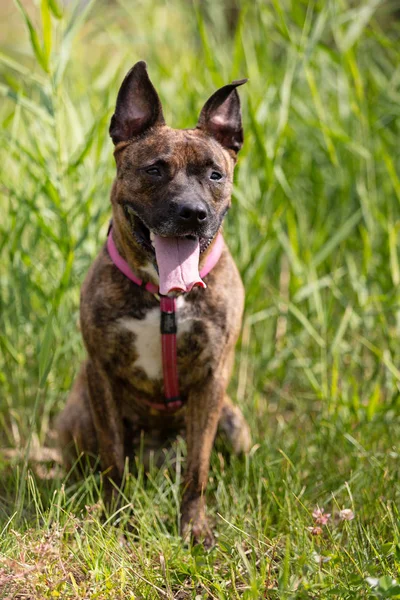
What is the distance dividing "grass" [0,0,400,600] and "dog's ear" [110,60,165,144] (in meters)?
0.55

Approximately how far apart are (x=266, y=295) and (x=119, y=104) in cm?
204

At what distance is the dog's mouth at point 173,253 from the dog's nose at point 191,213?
0.07 m

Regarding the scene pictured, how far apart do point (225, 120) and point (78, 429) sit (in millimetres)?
1464

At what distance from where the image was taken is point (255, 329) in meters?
4.47

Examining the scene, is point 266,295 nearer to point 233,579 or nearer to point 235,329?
point 235,329

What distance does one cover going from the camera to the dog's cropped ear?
10.1 feet

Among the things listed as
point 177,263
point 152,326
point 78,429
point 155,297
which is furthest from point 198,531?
point 177,263

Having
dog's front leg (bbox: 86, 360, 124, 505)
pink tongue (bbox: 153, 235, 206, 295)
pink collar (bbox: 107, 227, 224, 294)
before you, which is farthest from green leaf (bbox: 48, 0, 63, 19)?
dog's front leg (bbox: 86, 360, 124, 505)

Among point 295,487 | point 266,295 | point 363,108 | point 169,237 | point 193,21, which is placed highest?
point 193,21

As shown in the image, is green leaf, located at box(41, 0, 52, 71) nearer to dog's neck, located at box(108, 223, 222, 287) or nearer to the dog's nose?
dog's neck, located at box(108, 223, 222, 287)

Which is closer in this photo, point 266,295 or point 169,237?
point 169,237

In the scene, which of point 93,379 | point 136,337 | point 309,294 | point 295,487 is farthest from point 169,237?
point 309,294

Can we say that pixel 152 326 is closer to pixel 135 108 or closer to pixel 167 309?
pixel 167 309

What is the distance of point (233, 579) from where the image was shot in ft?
7.79
